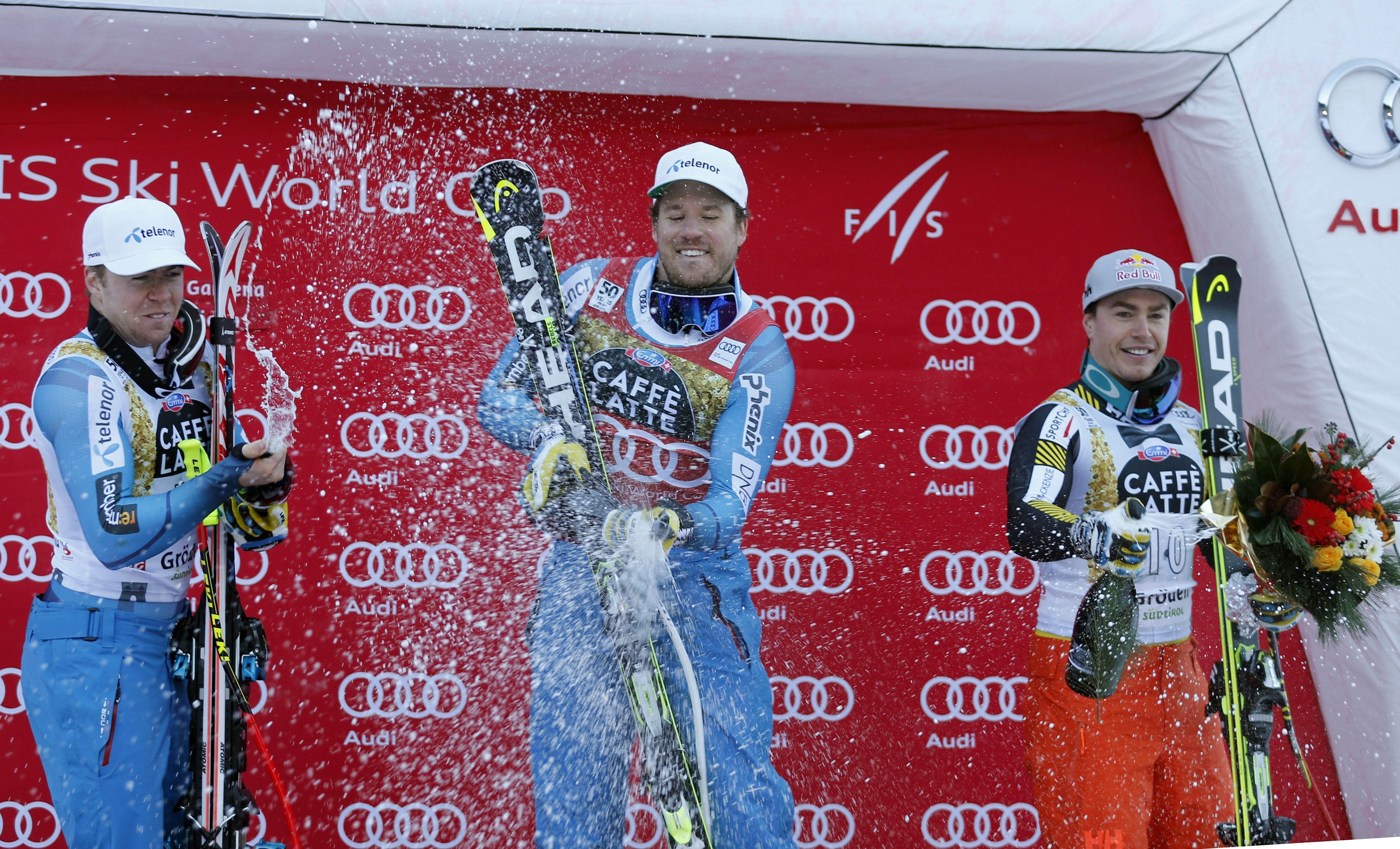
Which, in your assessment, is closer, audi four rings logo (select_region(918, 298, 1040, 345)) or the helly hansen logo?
the helly hansen logo

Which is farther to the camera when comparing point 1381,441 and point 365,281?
point 365,281

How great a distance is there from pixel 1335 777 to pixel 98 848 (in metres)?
3.88

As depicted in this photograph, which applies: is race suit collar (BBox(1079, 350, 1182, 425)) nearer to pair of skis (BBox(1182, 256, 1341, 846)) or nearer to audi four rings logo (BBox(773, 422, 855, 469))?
pair of skis (BBox(1182, 256, 1341, 846))

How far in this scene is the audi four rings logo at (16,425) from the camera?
3533mm

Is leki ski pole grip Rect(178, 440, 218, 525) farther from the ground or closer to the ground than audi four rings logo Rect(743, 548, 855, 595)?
farther from the ground

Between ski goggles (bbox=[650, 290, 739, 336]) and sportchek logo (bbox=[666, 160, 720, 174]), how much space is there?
345 mm

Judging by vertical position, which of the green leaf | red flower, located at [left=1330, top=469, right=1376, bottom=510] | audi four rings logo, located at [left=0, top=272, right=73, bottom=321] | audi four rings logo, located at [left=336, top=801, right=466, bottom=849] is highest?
audi four rings logo, located at [left=0, top=272, right=73, bottom=321]

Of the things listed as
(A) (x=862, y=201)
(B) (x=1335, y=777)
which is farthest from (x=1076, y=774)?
(A) (x=862, y=201)

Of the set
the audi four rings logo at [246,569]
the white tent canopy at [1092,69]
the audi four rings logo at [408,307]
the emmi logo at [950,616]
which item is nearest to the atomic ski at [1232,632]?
the white tent canopy at [1092,69]

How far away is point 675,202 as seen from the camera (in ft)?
9.98

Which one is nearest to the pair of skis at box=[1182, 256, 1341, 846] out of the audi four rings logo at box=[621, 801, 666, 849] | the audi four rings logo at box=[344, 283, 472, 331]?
the audi four rings logo at box=[621, 801, 666, 849]

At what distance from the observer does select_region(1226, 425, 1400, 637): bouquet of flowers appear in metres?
2.68

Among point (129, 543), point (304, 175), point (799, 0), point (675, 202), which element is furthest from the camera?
point (304, 175)

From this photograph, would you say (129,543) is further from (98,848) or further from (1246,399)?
(1246,399)
